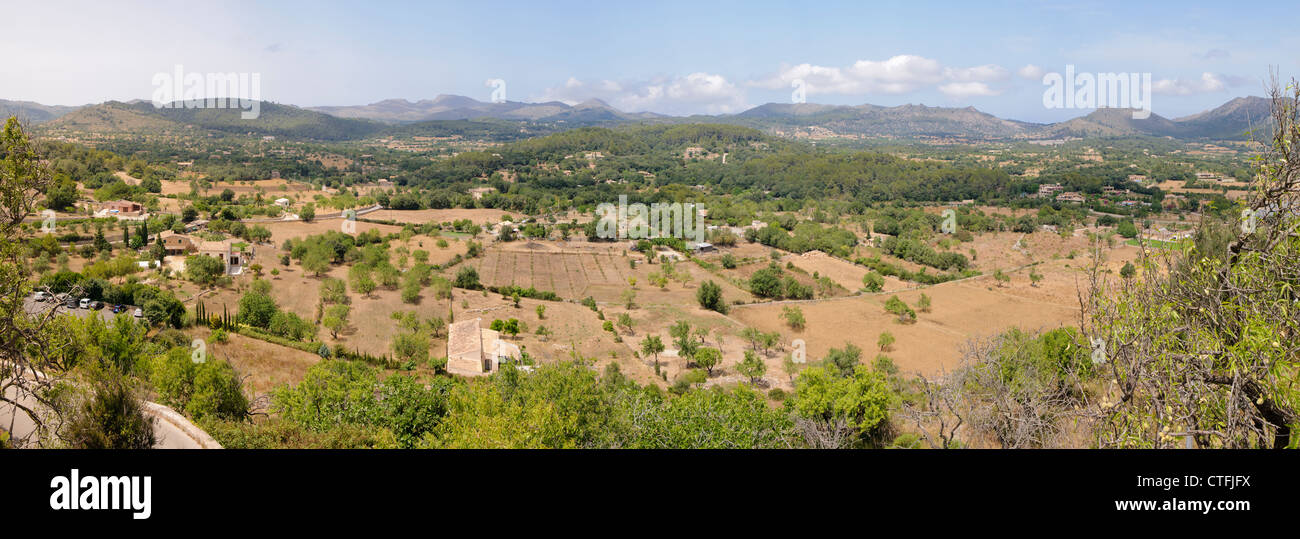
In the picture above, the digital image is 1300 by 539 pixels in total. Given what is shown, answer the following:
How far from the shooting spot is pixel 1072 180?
Answer: 77750 mm

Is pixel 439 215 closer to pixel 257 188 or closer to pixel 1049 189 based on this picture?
pixel 257 188

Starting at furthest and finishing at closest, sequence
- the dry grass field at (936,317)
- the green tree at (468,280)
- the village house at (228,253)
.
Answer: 1. the green tree at (468,280)
2. the village house at (228,253)
3. the dry grass field at (936,317)

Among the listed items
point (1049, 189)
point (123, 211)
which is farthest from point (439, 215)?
point (1049, 189)

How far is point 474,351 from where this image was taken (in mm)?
20531

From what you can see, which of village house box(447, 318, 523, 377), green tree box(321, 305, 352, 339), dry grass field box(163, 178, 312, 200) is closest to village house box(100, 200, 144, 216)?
dry grass field box(163, 178, 312, 200)

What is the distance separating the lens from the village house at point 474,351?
773 inches

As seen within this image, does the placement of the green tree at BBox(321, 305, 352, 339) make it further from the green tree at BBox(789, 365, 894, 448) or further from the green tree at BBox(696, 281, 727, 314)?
the green tree at BBox(789, 365, 894, 448)

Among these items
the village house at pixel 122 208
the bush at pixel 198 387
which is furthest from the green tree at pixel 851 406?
the village house at pixel 122 208

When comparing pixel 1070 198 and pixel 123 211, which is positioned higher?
pixel 1070 198

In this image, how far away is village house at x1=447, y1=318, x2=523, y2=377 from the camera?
19641 millimetres

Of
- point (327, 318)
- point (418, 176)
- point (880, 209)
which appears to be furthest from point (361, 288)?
point (418, 176)

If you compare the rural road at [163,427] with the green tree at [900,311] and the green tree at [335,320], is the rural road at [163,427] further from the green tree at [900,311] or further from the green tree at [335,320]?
the green tree at [900,311]

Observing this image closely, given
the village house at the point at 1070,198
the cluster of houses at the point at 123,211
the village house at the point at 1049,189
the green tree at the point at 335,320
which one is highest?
the village house at the point at 1049,189
